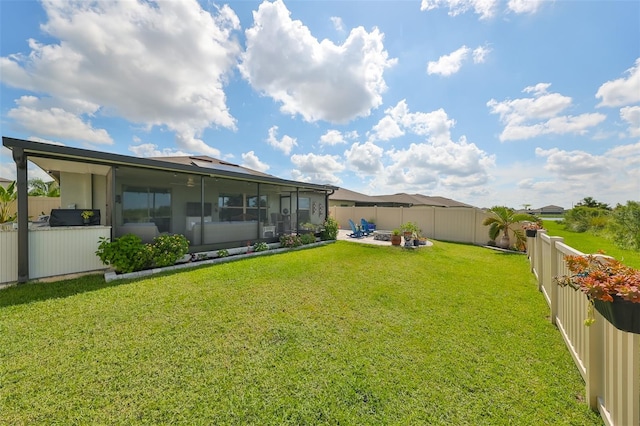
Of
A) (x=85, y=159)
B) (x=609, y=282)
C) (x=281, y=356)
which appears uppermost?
(x=85, y=159)

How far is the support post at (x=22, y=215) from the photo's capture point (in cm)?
462

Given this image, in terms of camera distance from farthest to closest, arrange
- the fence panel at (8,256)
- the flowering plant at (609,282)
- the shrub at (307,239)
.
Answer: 1. the shrub at (307,239)
2. the fence panel at (8,256)
3. the flowering plant at (609,282)

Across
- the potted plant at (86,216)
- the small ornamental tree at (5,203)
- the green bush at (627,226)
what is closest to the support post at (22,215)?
the potted plant at (86,216)

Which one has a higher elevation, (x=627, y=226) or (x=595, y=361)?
(x=627, y=226)

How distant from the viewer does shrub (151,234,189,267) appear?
235 inches

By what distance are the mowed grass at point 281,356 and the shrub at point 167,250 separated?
1.10 m

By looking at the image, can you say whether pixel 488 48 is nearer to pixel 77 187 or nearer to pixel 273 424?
pixel 273 424

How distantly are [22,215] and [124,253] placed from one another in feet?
5.92

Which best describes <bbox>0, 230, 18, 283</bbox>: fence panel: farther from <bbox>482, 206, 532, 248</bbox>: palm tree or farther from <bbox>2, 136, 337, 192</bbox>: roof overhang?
<bbox>482, 206, 532, 248</bbox>: palm tree

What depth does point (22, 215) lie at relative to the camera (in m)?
4.66

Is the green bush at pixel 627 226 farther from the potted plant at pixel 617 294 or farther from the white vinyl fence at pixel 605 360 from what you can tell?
the potted plant at pixel 617 294

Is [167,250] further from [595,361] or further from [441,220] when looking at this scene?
[441,220]

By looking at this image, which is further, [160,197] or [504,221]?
[504,221]

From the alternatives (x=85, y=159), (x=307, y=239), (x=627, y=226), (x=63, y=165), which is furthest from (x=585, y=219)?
(x=63, y=165)
